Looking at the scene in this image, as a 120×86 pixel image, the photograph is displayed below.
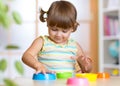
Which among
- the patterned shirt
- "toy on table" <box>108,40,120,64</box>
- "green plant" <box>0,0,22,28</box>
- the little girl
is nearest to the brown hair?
the little girl

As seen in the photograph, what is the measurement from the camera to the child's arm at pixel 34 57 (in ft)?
3.59

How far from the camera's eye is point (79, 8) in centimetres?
373

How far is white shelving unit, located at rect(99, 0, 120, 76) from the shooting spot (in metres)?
3.44

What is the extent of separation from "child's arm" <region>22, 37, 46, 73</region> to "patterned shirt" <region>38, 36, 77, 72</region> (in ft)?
0.13

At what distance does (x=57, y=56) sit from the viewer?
1368mm

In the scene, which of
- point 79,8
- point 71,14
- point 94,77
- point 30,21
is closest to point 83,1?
point 79,8

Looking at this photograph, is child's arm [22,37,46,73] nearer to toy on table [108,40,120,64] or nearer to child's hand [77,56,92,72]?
child's hand [77,56,92,72]

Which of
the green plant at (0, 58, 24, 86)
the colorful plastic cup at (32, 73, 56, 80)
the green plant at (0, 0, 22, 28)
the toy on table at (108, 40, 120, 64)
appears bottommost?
the toy on table at (108, 40, 120, 64)

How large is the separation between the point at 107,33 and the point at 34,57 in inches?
94.1

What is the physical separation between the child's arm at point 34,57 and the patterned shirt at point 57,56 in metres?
0.04

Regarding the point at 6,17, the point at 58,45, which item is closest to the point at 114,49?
the point at 58,45

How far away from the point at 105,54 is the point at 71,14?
2.22 metres

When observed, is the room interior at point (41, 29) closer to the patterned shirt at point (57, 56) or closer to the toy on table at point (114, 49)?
the toy on table at point (114, 49)

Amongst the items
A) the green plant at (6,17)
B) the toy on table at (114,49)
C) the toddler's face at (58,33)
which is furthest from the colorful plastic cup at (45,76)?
the toy on table at (114,49)
